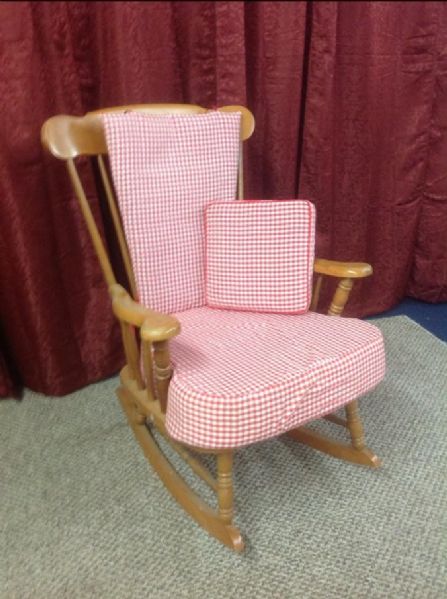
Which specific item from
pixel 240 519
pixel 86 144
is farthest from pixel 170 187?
pixel 240 519

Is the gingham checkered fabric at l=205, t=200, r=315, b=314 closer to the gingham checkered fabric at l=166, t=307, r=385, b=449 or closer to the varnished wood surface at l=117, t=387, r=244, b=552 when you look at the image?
the gingham checkered fabric at l=166, t=307, r=385, b=449

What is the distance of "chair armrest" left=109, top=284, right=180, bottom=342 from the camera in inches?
33.2

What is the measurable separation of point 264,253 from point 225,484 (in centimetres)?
57

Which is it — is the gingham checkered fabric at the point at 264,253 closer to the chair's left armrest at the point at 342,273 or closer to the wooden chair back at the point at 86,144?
the chair's left armrest at the point at 342,273

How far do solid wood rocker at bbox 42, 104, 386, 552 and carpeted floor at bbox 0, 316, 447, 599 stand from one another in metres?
0.05

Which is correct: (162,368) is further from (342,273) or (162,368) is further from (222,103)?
(222,103)

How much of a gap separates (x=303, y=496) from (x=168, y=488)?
13.6 inches

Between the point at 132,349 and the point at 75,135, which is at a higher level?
the point at 75,135

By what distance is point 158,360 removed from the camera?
0.92m

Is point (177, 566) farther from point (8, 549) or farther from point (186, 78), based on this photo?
point (186, 78)

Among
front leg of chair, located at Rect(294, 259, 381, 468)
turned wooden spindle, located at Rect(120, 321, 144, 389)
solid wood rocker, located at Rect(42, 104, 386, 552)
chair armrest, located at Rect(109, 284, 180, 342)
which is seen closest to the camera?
chair armrest, located at Rect(109, 284, 180, 342)

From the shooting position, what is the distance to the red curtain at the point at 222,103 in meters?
1.29

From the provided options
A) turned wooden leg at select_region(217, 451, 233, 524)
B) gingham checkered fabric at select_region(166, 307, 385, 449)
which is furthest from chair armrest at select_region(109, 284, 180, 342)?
turned wooden leg at select_region(217, 451, 233, 524)

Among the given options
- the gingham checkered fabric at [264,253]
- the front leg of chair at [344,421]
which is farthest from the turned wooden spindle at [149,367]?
the front leg of chair at [344,421]
